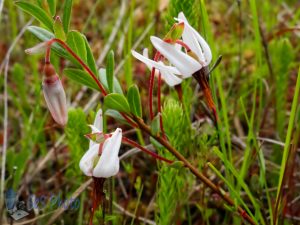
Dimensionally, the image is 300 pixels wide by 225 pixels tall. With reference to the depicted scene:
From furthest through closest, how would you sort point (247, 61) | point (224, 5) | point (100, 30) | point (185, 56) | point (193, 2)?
point (224, 5) < point (100, 30) < point (247, 61) < point (193, 2) < point (185, 56)

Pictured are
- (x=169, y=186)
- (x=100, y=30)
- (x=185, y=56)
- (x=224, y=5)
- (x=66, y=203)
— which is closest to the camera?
(x=185, y=56)

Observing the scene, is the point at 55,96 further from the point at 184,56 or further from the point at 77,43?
the point at 184,56

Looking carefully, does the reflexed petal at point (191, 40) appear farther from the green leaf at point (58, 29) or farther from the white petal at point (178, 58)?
the green leaf at point (58, 29)

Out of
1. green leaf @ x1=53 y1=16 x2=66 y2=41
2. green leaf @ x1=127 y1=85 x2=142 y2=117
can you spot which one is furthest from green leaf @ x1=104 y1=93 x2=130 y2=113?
green leaf @ x1=53 y1=16 x2=66 y2=41

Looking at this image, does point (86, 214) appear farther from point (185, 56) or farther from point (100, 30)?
point (100, 30)

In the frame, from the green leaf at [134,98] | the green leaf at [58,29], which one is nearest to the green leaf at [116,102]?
the green leaf at [134,98]

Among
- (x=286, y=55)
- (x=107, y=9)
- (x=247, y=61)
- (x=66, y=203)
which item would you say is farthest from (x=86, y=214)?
(x=107, y=9)
